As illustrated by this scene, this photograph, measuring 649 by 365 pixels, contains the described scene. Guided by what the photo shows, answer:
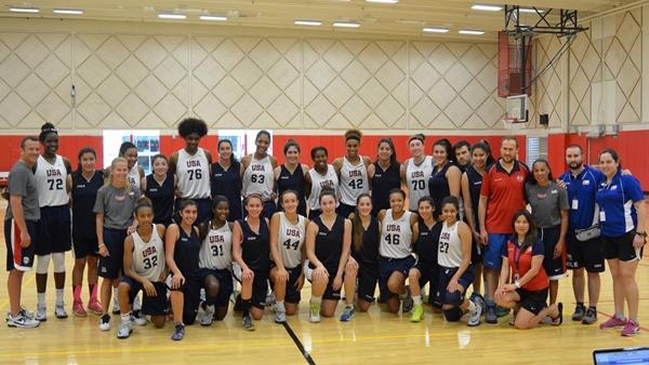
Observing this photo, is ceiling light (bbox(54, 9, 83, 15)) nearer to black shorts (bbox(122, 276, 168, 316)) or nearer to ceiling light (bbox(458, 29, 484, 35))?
ceiling light (bbox(458, 29, 484, 35))

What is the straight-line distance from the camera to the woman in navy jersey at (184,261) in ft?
18.1

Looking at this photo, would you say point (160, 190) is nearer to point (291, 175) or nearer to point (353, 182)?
point (291, 175)

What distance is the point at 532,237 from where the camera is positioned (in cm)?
563

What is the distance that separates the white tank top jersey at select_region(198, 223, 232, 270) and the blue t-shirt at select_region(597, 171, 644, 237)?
325 cm

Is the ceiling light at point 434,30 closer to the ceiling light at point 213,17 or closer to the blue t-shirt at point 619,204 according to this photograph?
the ceiling light at point 213,17

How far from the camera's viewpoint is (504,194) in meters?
5.84

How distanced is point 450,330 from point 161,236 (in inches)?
104

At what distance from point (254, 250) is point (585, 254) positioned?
9.55ft

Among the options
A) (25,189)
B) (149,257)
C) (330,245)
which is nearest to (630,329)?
(330,245)

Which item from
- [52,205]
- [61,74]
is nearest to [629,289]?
[52,205]

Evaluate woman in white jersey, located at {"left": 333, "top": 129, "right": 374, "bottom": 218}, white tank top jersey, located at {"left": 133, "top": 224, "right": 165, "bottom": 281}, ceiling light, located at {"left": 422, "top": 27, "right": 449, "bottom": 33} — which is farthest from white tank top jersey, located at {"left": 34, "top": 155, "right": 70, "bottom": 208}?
ceiling light, located at {"left": 422, "top": 27, "right": 449, "bottom": 33}

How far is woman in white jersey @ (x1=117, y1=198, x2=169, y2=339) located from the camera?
5504 mm

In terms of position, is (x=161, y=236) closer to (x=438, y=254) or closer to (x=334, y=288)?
(x=334, y=288)

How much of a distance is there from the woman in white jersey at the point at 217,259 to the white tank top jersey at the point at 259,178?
36.0 inches
